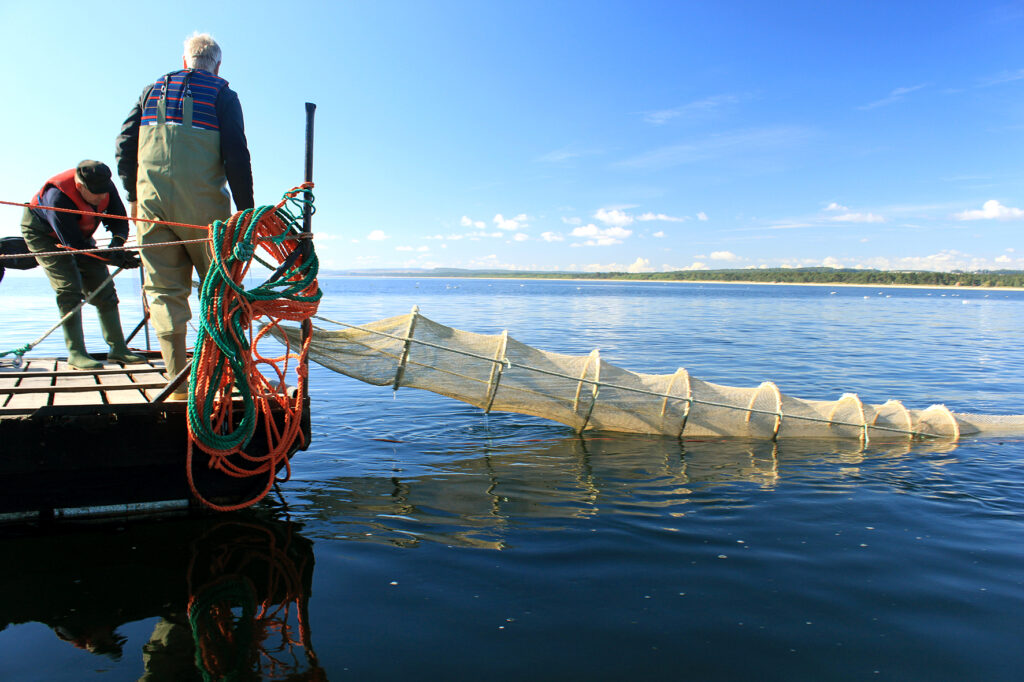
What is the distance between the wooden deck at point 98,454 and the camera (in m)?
4.77

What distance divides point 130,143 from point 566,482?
5443mm

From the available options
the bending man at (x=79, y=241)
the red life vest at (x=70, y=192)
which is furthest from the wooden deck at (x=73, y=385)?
the red life vest at (x=70, y=192)

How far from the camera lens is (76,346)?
6.77 meters

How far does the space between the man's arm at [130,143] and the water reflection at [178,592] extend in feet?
9.97

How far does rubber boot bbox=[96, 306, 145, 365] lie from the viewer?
7.12m

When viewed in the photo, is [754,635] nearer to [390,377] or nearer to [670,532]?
[670,532]

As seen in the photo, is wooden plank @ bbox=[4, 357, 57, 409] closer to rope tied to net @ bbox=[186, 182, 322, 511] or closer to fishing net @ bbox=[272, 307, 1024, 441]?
rope tied to net @ bbox=[186, 182, 322, 511]

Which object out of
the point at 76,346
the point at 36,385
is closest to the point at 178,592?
the point at 36,385

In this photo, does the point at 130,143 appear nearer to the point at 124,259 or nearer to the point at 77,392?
the point at 77,392

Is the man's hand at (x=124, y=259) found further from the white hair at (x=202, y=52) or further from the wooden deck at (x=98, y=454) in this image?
the white hair at (x=202, y=52)

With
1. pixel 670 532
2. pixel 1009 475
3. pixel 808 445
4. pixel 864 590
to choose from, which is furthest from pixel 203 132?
pixel 1009 475

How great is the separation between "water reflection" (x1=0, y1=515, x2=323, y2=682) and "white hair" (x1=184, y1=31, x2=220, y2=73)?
393 centimetres

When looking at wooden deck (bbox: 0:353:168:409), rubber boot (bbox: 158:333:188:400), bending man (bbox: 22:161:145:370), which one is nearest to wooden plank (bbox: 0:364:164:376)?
wooden deck (bbox: 0:353:168:409)

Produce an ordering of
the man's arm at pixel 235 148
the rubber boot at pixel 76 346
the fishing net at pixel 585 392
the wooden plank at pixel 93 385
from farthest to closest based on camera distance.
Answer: the fishing net at pixel 585 392 < the rubber boot at pixel 76 346 < the wooden plank at pixel 93 385 < the man's arm at pixel 235 148
